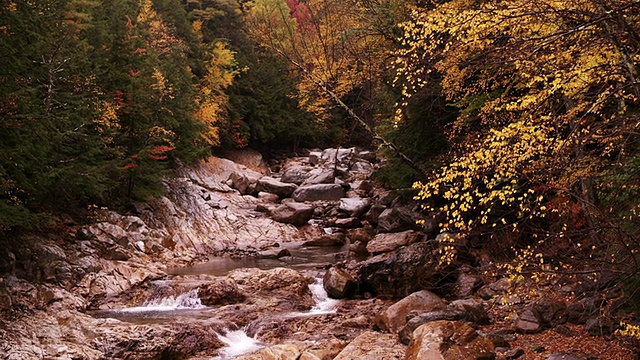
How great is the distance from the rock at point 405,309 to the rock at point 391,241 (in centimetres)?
540

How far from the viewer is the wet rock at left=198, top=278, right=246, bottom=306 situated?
12531 mm

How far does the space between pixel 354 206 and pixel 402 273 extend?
1241 cm

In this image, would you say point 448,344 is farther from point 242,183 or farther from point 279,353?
point 242,183

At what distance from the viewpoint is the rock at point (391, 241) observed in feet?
52.6

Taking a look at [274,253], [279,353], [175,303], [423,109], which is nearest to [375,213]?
[274,253]

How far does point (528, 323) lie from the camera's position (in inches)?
328

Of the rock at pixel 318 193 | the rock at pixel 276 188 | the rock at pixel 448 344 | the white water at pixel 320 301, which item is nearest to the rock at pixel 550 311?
the rock at pixel 448 344

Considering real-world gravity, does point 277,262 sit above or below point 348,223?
below

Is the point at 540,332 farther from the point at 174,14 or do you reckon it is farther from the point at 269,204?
the point at 174,14

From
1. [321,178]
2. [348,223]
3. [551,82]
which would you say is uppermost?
[551,82]

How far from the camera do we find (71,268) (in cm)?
1278

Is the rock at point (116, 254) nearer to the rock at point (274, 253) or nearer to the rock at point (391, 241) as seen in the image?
the rock at point (274, 253)

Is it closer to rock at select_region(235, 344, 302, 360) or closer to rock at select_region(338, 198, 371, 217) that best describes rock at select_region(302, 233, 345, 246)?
rock at select_region(338, 198, 371, 217)

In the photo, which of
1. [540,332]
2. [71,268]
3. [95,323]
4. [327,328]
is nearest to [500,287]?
[540,332]
